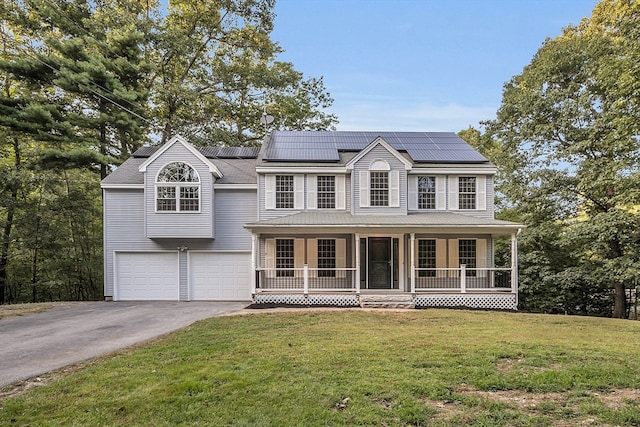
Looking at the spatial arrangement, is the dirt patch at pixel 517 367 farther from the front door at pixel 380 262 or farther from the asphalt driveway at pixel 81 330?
the front door at pixel 380 262

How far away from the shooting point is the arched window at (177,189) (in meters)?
14.0

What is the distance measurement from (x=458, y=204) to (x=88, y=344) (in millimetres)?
13291

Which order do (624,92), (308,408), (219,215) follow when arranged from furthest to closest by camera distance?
(219,215)
(624,92)
(308,408)

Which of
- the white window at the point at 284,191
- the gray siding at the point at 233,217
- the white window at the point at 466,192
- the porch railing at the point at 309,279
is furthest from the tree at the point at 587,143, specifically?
the gray siding at the point at 233,217

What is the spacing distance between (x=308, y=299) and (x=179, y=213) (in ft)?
20.0

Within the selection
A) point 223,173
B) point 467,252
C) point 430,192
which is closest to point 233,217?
point 223,173

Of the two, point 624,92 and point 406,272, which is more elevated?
point 624,92

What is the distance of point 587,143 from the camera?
14.6 m

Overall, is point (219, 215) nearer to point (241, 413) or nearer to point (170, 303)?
point (170, 303)

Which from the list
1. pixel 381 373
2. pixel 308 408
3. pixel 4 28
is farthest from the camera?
pixel 4 28

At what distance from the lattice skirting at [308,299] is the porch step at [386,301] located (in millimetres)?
375

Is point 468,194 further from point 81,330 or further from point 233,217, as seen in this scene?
point 81,330

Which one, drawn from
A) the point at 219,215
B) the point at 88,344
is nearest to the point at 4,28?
the point at 219,215

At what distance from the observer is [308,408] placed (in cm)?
403
